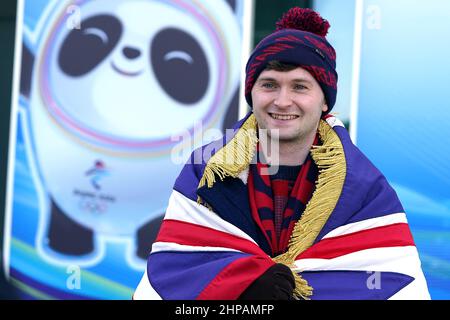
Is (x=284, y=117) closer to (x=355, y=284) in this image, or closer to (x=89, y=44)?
(x=355, y=284)

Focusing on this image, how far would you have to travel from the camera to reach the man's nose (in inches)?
83.5

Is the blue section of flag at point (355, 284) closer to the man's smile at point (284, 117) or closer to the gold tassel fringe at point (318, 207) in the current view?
the gold tassel fringe at point (318, 207)

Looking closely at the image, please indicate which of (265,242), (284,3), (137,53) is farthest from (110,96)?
(265,242)

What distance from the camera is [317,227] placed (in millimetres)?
2096

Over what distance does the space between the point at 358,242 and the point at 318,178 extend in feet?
0.82

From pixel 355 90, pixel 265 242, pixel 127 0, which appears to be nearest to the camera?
pixel 265 242

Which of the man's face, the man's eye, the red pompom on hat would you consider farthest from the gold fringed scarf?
the red pompom on hat

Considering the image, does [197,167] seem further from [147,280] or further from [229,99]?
[229,99]

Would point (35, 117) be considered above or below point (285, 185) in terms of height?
above

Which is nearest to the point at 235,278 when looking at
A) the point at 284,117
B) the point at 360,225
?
the point at 360,225

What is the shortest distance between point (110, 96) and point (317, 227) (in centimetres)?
201

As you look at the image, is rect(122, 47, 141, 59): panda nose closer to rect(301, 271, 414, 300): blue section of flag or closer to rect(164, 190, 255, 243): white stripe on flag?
rect(164, 190, 255, 243): white stripe on flag
